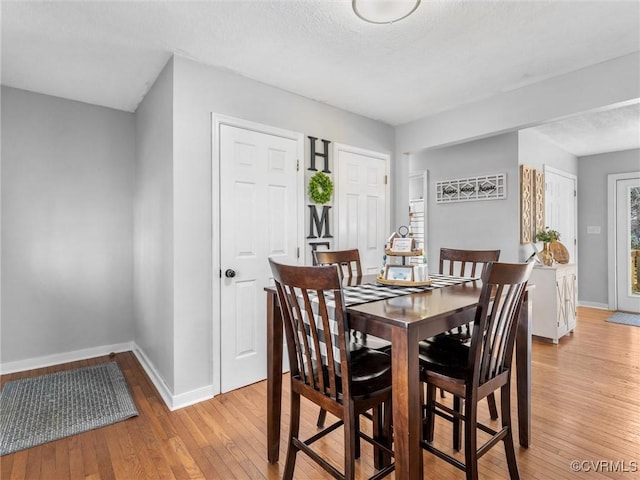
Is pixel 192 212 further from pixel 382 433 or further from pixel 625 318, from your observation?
pixel 625 318

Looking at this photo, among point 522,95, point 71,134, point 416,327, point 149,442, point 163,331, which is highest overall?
point 522,95

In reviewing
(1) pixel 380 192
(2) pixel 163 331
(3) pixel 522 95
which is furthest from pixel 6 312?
(3) pixel 522 95

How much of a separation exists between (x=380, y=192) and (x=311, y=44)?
1934 millimetres

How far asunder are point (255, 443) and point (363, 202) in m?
2.50

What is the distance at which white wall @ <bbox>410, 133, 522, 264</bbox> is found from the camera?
418 centimetres

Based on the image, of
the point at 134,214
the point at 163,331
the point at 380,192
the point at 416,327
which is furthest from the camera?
the point at 380,192

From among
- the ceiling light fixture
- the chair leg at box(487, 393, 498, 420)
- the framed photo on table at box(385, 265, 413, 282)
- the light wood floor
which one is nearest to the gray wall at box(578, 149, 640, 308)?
the light wood floor

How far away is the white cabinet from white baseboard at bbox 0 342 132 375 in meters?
4.46

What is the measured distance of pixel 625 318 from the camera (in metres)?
4.75

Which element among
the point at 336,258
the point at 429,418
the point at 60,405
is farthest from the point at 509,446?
the point at 60,405

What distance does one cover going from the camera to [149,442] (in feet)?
6.69

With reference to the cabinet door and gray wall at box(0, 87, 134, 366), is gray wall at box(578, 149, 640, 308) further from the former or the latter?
gray wall at box(0, 87, 134, 366)

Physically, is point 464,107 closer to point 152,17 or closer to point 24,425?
point 152,17

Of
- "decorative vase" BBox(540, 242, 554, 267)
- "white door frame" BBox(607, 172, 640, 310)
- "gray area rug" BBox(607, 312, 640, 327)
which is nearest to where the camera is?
"decorative vase" BBox(540, 242, 554, 267)
